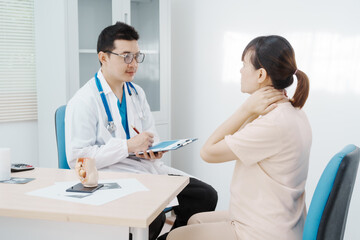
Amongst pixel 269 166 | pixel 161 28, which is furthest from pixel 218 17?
pixel 269 166

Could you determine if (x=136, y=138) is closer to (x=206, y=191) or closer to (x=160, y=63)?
(x=206, y=191)

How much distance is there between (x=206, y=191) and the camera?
224 cm

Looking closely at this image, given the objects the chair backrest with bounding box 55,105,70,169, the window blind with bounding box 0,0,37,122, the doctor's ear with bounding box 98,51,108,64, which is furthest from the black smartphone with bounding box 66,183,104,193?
the window blind with bounding box 0,0,37,122

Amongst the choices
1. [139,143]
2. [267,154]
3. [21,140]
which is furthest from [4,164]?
[21,140]

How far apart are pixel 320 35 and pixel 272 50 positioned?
1.50 metres

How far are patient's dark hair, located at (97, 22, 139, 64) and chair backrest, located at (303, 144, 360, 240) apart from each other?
142 centimetres

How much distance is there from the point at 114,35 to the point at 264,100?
1.11 meters

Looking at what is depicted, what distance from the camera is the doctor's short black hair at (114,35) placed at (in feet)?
7.35

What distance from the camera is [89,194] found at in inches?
56.0

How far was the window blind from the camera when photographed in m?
3.11

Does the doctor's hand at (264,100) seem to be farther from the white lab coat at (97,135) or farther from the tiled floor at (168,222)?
the tiled floor at (168,222)

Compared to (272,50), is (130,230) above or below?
below

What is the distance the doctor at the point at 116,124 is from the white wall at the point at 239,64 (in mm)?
1076

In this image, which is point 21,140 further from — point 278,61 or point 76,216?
point 278,61
